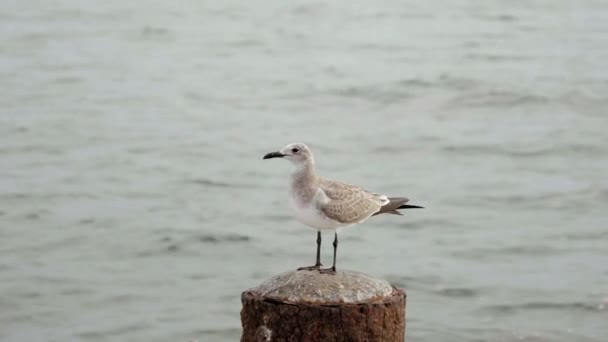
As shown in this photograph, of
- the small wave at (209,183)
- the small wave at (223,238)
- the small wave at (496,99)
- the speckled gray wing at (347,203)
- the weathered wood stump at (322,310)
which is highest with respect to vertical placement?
the speckled gray wing at (347,203)

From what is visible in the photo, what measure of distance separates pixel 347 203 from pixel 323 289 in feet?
4.66

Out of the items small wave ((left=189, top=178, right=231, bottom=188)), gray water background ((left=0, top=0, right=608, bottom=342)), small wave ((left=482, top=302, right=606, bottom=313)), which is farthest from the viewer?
small wave ((left=189, top=178, right=231, bottom=188))

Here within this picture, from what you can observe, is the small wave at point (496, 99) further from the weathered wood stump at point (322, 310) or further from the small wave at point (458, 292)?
the weathered wood stump at point (322, 310)

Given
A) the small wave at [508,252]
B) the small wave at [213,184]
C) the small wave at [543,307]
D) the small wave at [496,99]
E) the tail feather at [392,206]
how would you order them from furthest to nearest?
the small wave at [496,99] → the small wave at [213,184] → the small wave at [508,252] → the small wave at [543,307] → the tail feather at [392,206]

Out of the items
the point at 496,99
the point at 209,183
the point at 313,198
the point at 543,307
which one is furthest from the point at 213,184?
the point at 313,198

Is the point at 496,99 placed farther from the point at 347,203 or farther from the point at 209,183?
the point at 347,203

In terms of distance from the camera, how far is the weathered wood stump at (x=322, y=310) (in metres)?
7.22

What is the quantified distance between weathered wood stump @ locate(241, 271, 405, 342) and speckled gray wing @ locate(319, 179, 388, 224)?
1066mm

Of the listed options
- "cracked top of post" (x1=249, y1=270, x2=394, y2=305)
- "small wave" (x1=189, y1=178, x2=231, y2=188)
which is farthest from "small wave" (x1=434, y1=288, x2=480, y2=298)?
"cracked top of post" (x1=249, y1=270, x2=394, y2=305)

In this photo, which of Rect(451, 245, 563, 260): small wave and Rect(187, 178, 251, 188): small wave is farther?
Rect(187, 178, 251, 188): small wave

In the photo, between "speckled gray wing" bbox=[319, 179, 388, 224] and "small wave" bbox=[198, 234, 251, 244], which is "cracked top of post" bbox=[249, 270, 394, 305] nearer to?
"speckled gray wing" bbox=[319, 179, 388, 224]

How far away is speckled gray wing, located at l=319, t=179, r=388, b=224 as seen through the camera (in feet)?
28.1

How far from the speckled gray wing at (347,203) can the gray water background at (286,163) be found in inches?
234

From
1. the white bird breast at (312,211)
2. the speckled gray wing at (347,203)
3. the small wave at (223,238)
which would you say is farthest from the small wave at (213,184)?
the white bird breast at (312,211)
